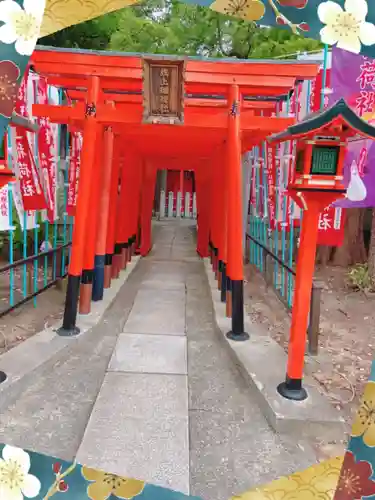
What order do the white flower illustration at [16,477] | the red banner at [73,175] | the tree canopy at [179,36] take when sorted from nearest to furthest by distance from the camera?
the white flower illustration at [16,477]
the red banner at [73,175]
the tree canopy at [179,36]

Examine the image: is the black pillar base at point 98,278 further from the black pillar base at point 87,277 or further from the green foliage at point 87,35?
the green foliage at point 87,35

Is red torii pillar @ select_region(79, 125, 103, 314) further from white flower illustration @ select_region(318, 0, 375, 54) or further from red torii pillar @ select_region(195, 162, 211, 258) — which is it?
red torii pillar @ select_region(195, 162, 211, 258)

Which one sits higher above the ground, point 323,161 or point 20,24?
point 20,24

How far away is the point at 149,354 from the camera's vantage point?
4.38m

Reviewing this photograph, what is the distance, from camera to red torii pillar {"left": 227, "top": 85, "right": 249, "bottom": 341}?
4.58m

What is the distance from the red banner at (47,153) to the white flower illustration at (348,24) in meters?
5.01

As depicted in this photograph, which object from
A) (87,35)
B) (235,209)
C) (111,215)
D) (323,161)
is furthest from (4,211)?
(87,35)

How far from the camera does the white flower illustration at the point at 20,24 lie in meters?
1.20

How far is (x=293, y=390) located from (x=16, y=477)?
246 cm

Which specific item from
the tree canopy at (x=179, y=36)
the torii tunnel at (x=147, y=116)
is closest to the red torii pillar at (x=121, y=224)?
the torii tunnel at (x=147, y=116)

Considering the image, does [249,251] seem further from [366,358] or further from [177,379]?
[177,379]

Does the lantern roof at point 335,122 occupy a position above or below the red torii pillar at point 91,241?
above

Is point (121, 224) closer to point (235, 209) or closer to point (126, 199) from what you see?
point (126, 199)

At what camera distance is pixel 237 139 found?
459 cm
